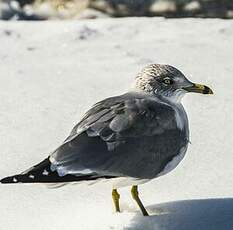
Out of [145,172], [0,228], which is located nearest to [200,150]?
[145,172]

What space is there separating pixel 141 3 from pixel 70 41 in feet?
3.87

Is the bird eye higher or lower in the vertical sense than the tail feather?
higher

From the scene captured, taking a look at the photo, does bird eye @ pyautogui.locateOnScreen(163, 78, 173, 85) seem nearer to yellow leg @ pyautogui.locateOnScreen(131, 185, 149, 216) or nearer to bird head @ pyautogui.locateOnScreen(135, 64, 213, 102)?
bird head @ pyautogui.locateOnScreen(135, 64, 213, 102)

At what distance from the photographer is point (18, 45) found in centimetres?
583

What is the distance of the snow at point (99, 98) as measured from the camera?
337 cm

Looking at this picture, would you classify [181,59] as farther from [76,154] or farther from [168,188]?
[76,154]

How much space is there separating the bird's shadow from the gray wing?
202 millimetres

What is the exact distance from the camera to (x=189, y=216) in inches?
130

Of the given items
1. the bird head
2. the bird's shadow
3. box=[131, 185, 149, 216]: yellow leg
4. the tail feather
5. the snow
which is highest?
the bird head

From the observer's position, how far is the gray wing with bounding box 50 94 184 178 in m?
3.03

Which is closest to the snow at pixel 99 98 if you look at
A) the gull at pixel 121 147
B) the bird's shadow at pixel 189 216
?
the bird's shadow at pixel 189 216

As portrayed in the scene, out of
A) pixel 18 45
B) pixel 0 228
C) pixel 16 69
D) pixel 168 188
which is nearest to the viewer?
pixel 0 228

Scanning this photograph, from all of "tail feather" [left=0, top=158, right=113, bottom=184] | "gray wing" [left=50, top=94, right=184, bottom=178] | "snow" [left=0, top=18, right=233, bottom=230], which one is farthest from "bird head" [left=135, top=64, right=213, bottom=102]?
"tail feather" [left=0, top=158, right=113, bottom=184]

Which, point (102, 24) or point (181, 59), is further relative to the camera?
point (102, 24)
